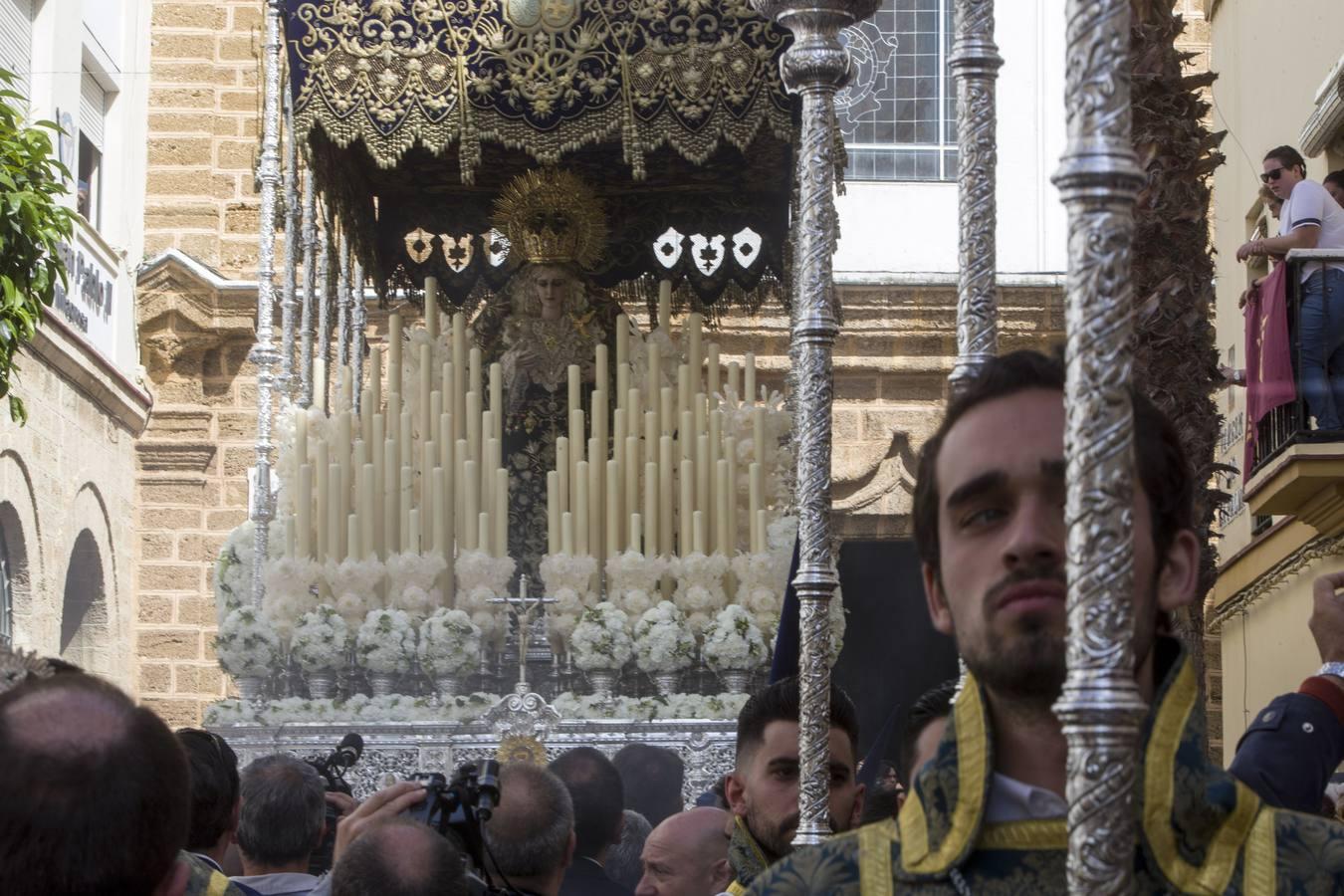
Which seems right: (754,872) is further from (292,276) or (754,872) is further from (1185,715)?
(292,276)

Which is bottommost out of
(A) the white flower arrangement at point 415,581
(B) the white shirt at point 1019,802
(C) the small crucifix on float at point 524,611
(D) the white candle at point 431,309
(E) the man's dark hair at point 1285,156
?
(B) the white shirt at point 1019,802

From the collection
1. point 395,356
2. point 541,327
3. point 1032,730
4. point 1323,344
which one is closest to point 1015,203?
point 1323,344

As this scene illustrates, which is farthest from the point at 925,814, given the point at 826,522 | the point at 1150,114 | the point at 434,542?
the point at 434,542

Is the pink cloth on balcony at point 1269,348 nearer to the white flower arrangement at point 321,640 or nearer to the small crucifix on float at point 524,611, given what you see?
the small crucifix on float at point 524,611

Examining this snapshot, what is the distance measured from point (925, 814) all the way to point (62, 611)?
42.7 ft

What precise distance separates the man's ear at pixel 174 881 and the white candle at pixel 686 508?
5.39 metres

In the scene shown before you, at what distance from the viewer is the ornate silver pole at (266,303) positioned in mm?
7977

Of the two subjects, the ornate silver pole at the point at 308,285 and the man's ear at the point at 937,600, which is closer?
the man's ear at the point at 937,600

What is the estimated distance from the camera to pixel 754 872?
11.4 feet

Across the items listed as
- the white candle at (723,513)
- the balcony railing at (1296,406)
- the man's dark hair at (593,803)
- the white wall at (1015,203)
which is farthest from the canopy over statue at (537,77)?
the white wall at (1015,203)

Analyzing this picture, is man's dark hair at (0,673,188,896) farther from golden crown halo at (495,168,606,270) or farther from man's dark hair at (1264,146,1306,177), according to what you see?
man's dark hair at (1264,146,1306,177)

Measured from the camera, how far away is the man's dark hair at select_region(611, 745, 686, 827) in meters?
6.82

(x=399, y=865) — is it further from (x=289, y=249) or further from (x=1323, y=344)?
(x=1323, y=344)

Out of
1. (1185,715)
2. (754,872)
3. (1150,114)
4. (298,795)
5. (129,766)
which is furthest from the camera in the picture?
(1150,114)
